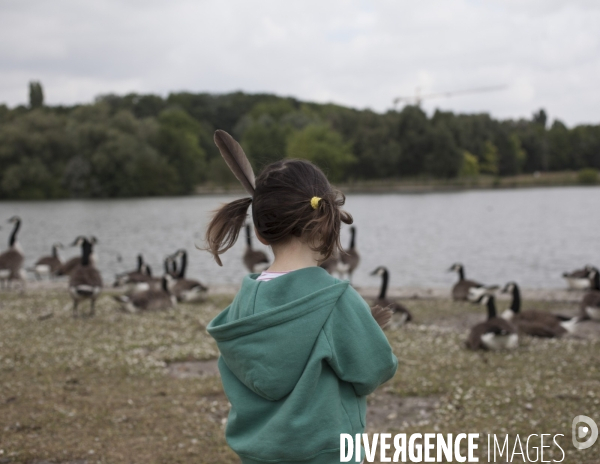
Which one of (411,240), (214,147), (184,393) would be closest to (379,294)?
(184,393)

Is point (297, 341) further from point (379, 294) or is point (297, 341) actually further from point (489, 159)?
point (489, 159)

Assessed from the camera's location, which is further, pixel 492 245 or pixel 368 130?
pixel 368 130

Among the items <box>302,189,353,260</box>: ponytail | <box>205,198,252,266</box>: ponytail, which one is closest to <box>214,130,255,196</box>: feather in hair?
<box>205,198,252,266</box>: ponytail

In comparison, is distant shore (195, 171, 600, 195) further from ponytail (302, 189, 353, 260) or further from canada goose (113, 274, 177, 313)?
ponytail (302, 189, 353, 260)

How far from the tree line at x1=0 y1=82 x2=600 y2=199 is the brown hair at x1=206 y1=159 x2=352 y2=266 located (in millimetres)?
52420

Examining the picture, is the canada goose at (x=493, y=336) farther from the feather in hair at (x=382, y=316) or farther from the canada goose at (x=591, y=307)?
the feather in hair at (x=382, y=316)

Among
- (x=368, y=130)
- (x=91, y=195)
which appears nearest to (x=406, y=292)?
(x=91, y=195)

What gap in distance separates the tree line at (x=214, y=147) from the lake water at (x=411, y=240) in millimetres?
16027

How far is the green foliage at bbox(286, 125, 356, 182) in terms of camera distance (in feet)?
320

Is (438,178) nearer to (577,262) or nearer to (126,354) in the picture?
(577,262)

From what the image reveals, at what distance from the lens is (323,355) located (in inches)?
99.9

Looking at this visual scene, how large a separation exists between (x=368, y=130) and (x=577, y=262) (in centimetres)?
8826

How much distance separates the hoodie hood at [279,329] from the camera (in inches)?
101

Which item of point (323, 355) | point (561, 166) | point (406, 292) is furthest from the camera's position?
point (561, 166)
